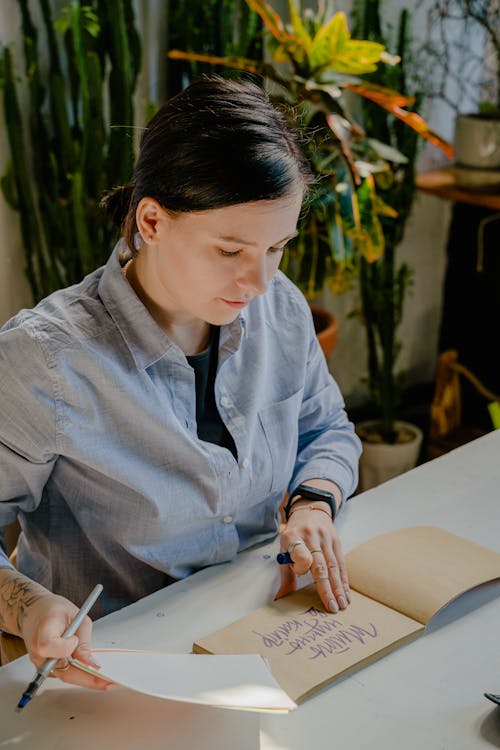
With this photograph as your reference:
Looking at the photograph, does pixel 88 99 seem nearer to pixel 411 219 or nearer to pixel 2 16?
pixel 2 16

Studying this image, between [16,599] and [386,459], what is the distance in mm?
2096

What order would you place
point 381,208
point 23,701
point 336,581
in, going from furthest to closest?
point 381,208 → point 336,581 → point 23,701

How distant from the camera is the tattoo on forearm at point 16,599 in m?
1.13

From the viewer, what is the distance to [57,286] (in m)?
2.52

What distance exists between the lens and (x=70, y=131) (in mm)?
2396

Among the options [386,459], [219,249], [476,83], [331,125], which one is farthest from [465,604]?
[476,83]

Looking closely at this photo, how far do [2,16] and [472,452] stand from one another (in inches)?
61.5

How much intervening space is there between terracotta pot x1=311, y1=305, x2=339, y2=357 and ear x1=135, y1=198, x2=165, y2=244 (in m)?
1.40

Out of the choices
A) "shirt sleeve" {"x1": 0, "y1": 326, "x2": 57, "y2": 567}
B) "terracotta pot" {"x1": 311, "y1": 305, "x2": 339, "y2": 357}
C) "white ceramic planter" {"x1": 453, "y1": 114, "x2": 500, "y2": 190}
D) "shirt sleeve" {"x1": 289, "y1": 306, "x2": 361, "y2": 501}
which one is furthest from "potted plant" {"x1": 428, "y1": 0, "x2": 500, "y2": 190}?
"shirt sleeve" {"x1": 0, "y1": 326, "x2": 57, "y2": 567}

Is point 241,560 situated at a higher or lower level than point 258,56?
lower

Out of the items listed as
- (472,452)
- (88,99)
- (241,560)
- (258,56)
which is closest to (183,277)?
(241,560)

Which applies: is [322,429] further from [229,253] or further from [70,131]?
[70,131]

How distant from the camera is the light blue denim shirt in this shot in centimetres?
126

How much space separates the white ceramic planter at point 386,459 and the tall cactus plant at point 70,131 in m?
1.15
